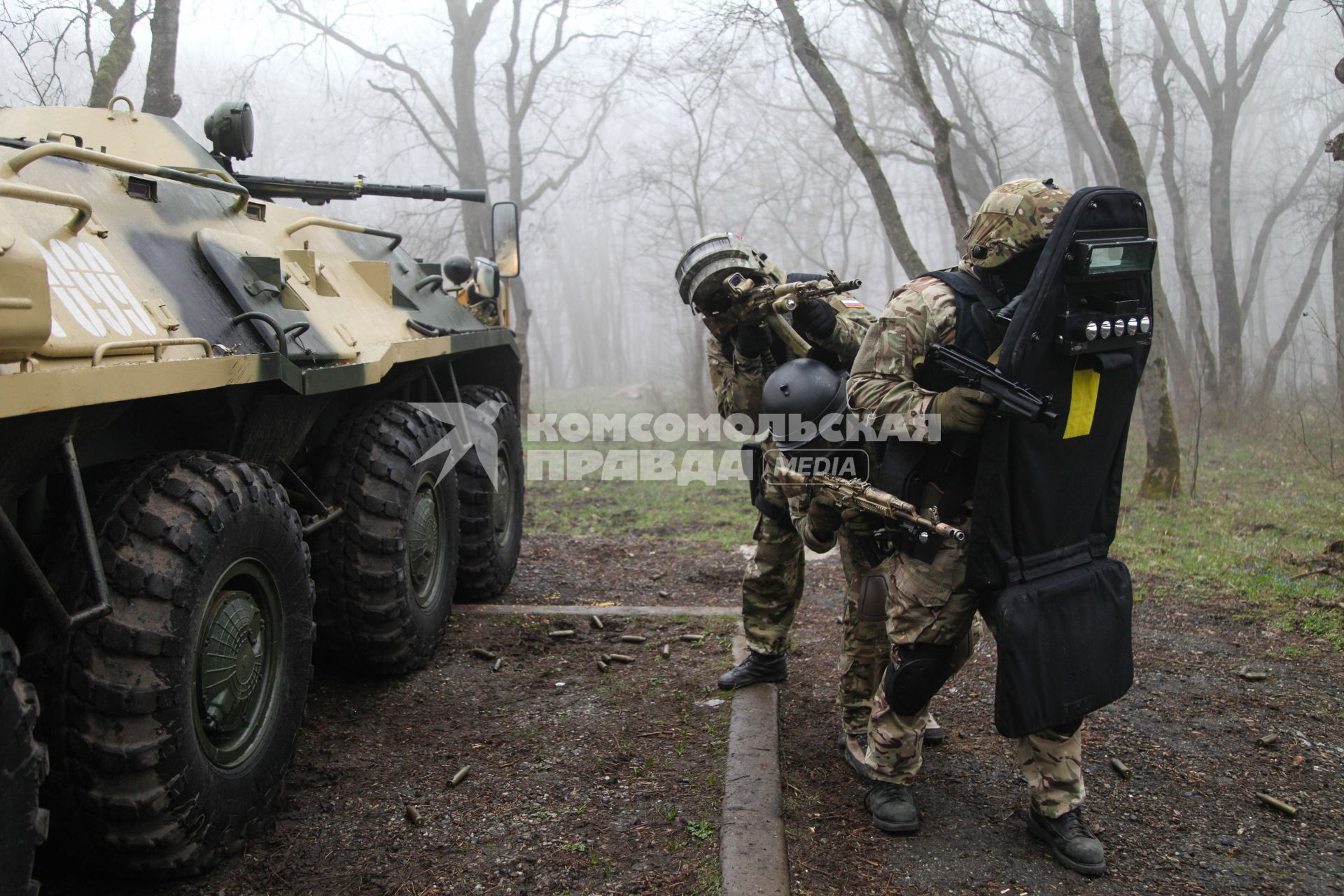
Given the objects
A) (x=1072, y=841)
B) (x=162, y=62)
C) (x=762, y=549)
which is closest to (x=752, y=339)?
(x=762, y=549)

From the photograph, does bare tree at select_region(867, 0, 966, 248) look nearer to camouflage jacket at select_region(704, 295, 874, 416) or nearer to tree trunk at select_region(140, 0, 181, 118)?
camouflage jacket at select_region(704, 295, 874, 416)

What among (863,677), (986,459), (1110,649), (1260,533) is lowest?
(1260,533)

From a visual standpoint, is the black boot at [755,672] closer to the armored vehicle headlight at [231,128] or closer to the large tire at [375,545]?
the large tire at [375,545]

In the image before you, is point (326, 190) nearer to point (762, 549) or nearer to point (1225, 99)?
point (762, 549)

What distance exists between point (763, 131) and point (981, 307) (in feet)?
88.2

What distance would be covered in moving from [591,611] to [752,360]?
1.86 meters

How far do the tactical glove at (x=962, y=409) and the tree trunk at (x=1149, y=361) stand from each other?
615cm

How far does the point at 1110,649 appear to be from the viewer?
2.92 metres

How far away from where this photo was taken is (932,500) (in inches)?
120

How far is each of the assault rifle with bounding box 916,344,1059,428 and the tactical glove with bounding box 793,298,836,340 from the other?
789 millimetres

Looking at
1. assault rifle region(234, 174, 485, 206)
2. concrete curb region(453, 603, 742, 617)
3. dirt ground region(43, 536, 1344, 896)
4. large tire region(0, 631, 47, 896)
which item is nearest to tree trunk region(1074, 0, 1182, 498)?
dirt ground region(43, 536, 1344, 896)

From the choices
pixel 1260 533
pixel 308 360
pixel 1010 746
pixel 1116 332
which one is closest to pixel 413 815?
pixel 308 360

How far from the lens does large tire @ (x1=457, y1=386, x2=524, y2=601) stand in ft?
17.1

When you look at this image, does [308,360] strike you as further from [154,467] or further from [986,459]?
[986,459]
